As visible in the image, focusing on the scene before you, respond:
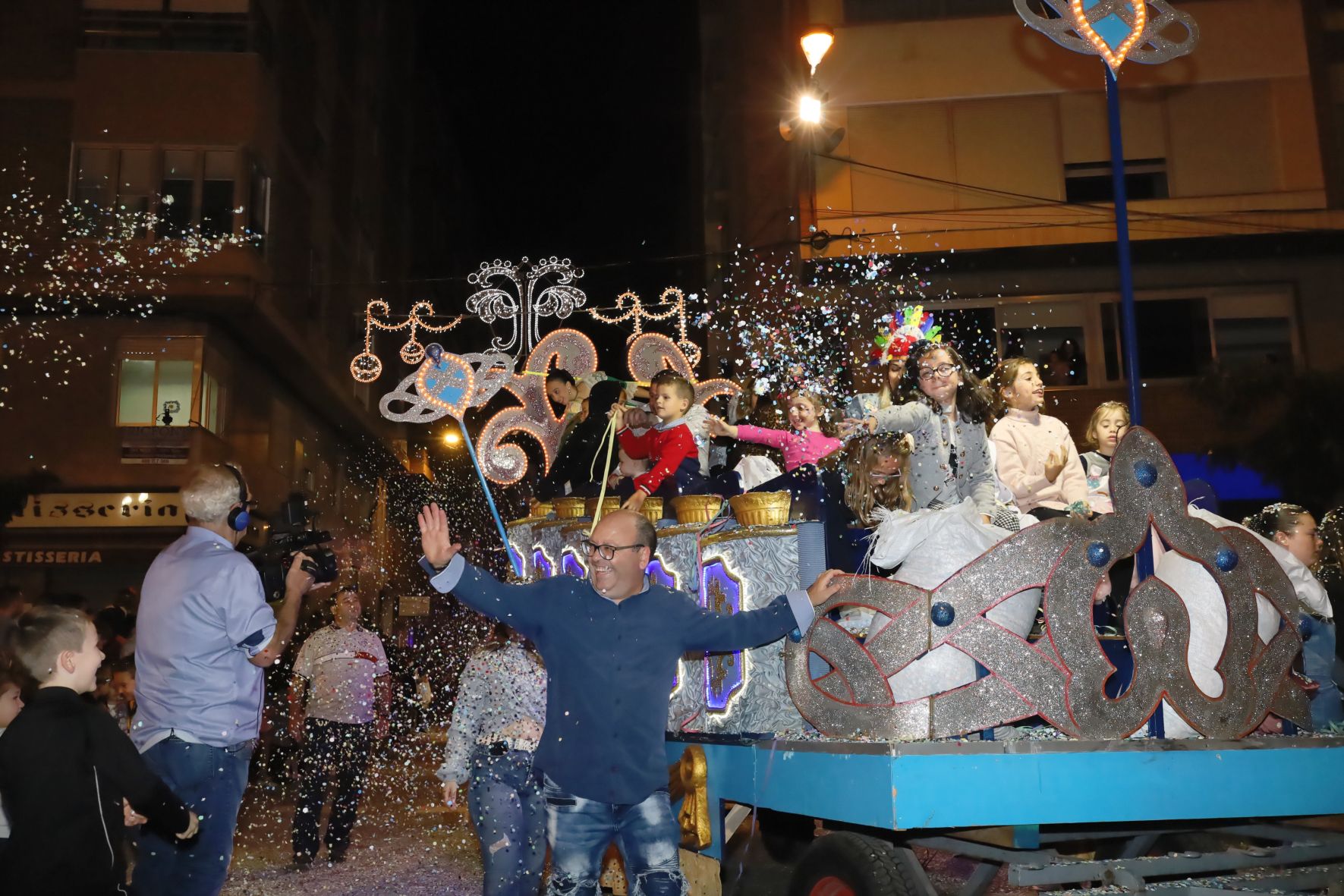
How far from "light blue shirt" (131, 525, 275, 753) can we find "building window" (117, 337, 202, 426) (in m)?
17.8

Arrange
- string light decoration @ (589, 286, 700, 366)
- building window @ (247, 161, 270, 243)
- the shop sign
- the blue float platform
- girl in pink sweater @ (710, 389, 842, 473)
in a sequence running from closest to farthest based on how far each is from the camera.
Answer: the blue float platform < girl in pink sweater @ (710, 389, 842, 473) < string light decoration @ (589, 286, 700, 366) < the shop sign < building window @ (247, 161, 270, 243)

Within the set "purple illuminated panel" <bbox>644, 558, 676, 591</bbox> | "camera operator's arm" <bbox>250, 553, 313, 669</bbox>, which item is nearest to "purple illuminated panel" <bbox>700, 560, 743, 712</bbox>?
"purple illuminated panel" <bbox>644, 558, 676, 591</bbox>

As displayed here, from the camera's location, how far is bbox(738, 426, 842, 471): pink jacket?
23.0ft

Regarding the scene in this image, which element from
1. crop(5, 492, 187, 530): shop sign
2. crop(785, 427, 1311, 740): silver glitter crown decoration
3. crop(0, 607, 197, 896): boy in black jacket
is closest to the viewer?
crop(0, 607, 197, 896): boy in black jacket

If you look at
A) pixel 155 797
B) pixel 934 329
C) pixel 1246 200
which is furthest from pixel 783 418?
pixel 1246 200

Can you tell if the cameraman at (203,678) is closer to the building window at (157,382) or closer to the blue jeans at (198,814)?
the blue jeans at (198,814)

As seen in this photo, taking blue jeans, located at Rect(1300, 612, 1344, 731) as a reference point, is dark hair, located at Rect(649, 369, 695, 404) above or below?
above

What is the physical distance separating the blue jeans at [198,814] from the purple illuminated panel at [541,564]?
2428 mm

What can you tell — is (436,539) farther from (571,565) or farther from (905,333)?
(905,333)

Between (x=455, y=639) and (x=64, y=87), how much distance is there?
12.8 metres

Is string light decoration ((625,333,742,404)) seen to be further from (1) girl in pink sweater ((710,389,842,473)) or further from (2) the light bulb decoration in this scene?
(2) the light bulb decoration

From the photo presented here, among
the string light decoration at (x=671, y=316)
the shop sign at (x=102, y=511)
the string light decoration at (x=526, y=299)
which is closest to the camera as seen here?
the string light decoration at (x=671, y=316)

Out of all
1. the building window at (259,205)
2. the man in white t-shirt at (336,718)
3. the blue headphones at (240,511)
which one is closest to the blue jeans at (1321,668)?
the blue headphones at (240,511)

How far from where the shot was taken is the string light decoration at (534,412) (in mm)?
8289
